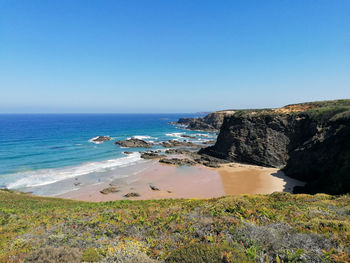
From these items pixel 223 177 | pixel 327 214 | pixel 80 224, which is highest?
pixel 327 214

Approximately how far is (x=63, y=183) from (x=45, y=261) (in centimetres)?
2973

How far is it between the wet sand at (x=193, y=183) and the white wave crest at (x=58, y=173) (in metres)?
Result: 7.21

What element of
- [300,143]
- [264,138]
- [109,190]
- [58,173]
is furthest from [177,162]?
[300,143]

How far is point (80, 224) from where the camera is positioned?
1146 centimetres

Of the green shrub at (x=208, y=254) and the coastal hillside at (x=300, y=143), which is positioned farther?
the coastal hillside at (x=300, y=143)

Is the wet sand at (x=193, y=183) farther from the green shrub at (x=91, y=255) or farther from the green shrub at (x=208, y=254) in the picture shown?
the green shrub at (x=208, y=254)

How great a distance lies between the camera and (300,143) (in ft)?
124

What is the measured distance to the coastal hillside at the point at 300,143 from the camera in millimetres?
24625

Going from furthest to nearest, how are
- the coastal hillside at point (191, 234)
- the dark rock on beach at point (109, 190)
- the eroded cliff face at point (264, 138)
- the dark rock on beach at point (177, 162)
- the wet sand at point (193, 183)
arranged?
the dark rock on beach at point (177, 162)
the eroded cliff face at point (264, 138)
the dark rock on beach at point (109, 190)
the wet sand at point (193, 183)
the coastal hillside at point (191, 234)

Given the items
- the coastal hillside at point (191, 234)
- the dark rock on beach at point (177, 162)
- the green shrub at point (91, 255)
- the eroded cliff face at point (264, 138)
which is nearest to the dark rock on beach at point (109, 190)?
the coastal hillside at point (191, 234)

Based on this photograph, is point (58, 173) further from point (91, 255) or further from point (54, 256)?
point (91, 255)

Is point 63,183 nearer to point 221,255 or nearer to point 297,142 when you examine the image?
point 221,255

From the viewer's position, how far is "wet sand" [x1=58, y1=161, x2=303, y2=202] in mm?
28156

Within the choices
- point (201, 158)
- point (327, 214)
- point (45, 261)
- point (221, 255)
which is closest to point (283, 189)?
point (327, 214)
